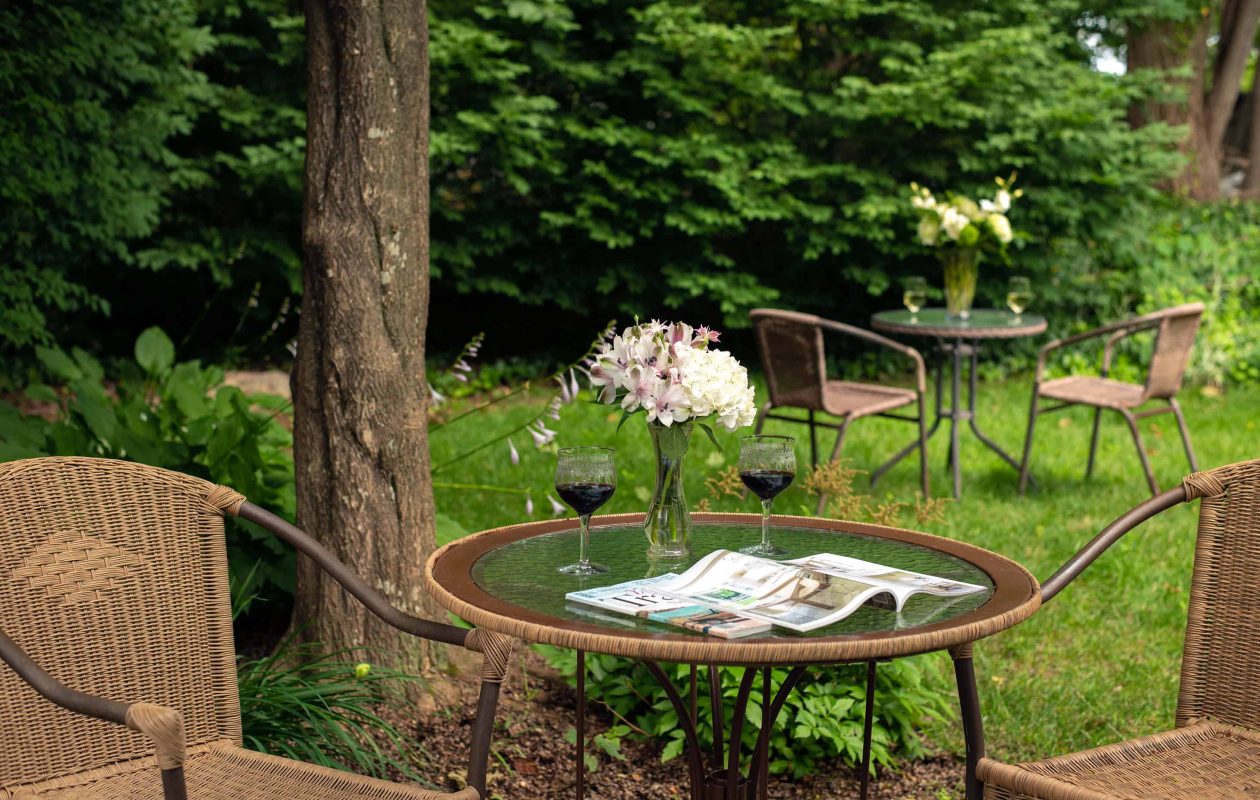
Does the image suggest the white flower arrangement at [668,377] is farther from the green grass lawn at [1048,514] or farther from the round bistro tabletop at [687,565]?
the green grass lawn at [1048,514]

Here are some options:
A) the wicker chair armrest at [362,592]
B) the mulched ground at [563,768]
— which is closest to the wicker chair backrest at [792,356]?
the mulched ground at [563,768]

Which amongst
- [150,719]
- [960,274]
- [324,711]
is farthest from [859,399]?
[150,719]

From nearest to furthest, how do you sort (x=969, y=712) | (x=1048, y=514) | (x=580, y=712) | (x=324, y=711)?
(x=969, y=712), (x=580, y=712), (x=324, y=711), (x=1048, y=514)

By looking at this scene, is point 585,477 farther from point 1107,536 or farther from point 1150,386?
point 1150,386

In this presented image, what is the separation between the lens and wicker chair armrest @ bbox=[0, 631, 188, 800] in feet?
5.32

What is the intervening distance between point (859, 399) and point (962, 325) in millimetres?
686

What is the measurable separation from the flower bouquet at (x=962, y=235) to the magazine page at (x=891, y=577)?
416cm

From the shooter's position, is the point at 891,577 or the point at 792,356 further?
the point at 792,356

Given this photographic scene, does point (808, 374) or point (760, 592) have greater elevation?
point (760, 592)

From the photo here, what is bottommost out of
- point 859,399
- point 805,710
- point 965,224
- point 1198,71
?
point 805,710

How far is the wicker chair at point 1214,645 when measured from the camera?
2049 mm

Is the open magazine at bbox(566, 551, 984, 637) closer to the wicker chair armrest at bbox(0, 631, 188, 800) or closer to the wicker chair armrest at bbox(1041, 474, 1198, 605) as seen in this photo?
the wicker chair armrest at bbox(1041, 474, 1198, 605)

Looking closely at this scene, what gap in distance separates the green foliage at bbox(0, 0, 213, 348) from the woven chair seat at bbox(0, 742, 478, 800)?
214 inches

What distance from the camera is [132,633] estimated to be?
6.97 ft
